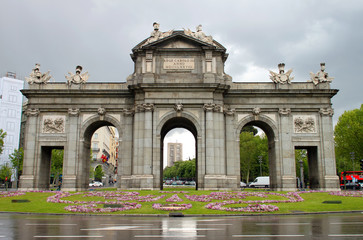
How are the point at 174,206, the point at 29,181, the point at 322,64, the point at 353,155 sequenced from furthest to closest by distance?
the point at 353,155, the point at 322,64, the point at 29,181, the point at 174,206

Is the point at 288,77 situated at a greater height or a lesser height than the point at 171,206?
greater

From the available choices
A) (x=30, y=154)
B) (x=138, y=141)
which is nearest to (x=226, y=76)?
(x=138, y=141)

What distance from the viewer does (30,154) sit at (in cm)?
4294

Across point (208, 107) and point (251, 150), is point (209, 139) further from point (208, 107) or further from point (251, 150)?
point (251, 150)

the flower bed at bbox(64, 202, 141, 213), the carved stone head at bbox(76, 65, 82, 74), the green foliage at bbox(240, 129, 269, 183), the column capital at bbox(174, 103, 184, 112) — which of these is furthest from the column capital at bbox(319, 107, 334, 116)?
the green foliage at bbox(240, 129, 269, 183)

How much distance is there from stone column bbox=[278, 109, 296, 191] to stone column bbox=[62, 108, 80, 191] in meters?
25.7

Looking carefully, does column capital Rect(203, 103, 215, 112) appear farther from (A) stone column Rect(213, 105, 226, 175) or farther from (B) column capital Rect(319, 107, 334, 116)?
(B) column capital Rect(319, 107, 334, 116)

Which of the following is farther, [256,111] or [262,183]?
[262,183]

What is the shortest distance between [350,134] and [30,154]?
2330 inches

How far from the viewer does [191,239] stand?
1289cm

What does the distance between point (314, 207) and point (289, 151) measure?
15813 mm

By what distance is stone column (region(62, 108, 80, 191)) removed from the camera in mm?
41906

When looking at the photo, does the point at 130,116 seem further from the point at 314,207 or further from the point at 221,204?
the point at 314,207

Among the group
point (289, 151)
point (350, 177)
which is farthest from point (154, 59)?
point (350, 177)
